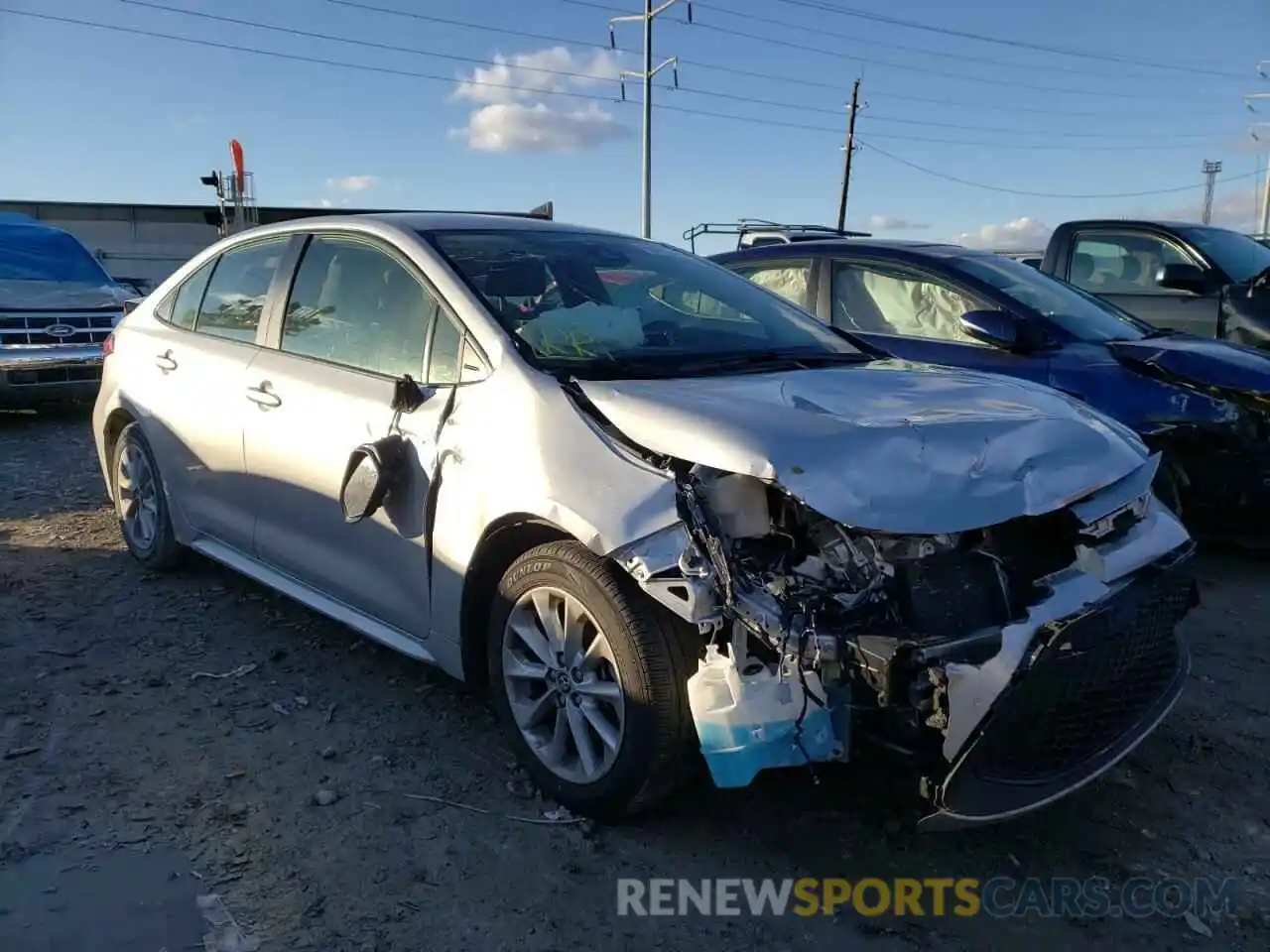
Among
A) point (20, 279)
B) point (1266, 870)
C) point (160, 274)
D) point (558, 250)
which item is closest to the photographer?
point (1266, 870)

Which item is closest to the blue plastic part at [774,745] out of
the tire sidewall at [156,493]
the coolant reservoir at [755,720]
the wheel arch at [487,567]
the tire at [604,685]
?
the coolant reservoir at [755,720]

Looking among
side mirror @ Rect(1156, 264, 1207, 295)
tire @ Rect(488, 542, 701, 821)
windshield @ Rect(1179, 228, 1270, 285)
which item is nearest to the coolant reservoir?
tire @ Rect(488, 542, 701, 821)

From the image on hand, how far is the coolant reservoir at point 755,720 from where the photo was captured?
7.97ft

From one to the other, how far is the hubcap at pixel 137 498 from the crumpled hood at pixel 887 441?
9.59 feet

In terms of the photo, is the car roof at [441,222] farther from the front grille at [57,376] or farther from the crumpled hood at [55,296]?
the crumpled hood at [55,296]

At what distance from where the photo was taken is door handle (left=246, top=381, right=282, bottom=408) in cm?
388

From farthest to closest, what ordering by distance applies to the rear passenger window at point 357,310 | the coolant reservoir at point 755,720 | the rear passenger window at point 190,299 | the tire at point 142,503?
the tire at point 142,503 → the rear passenger window at point 190,299 → the rear passenger window at point 357,310 → the coolant reservoir at point 755,720

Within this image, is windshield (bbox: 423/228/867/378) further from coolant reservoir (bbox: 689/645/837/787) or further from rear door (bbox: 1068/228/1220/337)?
rear door (bbox: 1068/228/1220/337)

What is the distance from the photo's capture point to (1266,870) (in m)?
2.75

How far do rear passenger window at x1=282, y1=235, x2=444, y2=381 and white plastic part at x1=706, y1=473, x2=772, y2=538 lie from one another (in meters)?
1.23

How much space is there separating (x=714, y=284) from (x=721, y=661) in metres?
2.00

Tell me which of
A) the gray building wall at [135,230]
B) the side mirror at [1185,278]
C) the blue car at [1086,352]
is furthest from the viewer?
the gray building wall at [135,230]

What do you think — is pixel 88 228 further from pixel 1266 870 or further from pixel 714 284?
pixel 1266 870

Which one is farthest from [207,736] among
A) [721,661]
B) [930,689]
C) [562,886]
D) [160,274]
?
[160,274]
